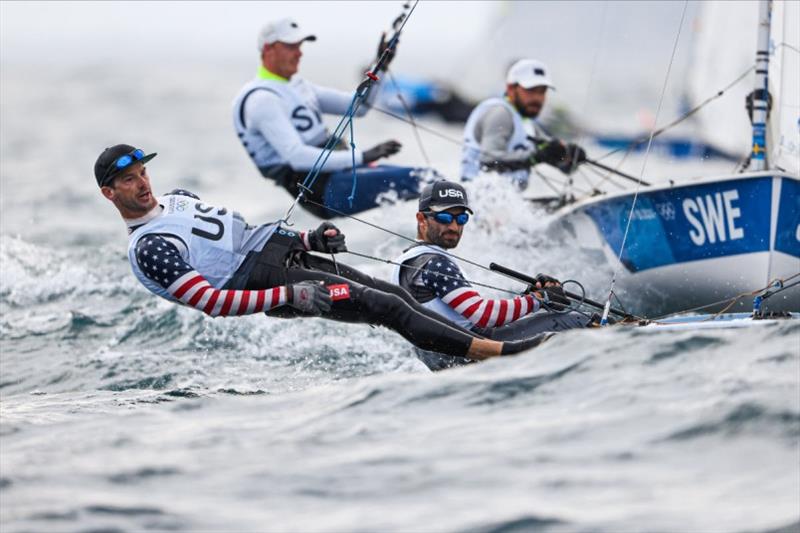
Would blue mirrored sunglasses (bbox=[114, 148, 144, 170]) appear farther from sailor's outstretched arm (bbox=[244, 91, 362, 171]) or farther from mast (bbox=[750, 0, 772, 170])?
mast (bbox=[750, 0, 772, 170])

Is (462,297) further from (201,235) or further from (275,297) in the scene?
(201,235)

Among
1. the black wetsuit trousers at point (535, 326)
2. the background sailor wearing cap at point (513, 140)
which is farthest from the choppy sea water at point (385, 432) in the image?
the background sailor wearing cap at point (513, 140)

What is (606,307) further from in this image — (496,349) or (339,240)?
(339,240)

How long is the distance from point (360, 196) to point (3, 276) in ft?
8.79

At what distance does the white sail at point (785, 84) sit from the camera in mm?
6297

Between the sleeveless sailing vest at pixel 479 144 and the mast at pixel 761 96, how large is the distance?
71.6 inches

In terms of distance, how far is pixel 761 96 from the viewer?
21.4ft

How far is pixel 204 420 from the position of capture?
14.2ft

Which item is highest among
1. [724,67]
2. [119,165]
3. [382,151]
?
[724,67]

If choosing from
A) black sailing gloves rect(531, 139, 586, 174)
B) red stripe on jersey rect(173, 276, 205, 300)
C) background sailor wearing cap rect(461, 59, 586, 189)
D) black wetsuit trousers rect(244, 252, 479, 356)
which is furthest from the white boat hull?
red stripe on jersey rect(173, 276, 205, 300)

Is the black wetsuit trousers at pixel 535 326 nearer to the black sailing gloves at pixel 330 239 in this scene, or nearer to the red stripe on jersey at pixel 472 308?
the red stripe on jersey at pixel 472 308

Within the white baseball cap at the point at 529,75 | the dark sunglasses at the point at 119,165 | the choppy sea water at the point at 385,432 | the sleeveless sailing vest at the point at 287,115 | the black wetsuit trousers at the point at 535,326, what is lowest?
the choppy sea water at the point at 385,432

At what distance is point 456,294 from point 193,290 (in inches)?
43.6

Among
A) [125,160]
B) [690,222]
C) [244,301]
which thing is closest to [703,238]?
[690,222]
